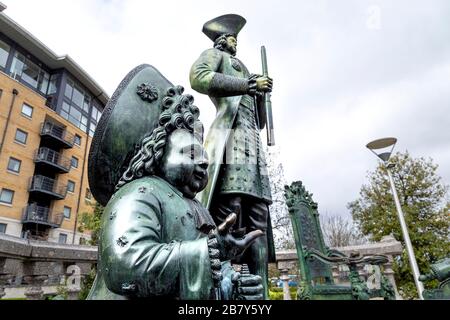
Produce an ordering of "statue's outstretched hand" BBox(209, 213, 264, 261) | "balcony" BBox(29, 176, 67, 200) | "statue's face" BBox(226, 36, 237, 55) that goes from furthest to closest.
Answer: "balcony" BBox(29, 176, 67, 200)
"statue's face" BBox(226, 36, 237, 55)
"statue's outstretched hand" BBox(209, 213, 264, 261)

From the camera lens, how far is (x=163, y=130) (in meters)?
1.54

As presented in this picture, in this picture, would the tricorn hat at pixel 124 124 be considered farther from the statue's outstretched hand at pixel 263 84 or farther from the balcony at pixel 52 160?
the balcony at pixel 52 160

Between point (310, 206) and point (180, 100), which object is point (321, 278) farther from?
point (180, 100)

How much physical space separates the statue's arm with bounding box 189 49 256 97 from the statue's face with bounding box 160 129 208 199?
4.41ft

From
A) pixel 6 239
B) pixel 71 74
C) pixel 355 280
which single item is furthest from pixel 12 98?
pixel 355 280

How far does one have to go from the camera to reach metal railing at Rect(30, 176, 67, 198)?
2366cm

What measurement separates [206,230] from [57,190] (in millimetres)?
27941

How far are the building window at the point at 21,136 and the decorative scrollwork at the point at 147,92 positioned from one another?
26.0m

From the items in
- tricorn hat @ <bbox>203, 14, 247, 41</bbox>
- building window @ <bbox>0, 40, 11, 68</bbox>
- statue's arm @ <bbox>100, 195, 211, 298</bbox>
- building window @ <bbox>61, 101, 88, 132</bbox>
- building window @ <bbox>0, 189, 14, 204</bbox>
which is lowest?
statue's arm @ <bbox>100, 195, 211, 298</bbox>

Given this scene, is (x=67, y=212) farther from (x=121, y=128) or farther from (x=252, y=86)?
(x=121, y=128)

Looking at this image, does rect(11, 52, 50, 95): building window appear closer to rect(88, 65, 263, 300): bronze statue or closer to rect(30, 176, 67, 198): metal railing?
rect(30, 176, 67, 198): metal railing

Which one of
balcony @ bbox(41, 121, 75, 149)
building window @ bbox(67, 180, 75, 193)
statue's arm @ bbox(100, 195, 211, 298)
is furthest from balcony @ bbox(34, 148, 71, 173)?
statue's arm @ bbox(100, 195, 211, 298)

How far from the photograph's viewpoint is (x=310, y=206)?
17.3 feet

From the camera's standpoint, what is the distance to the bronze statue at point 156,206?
1.05 meters
